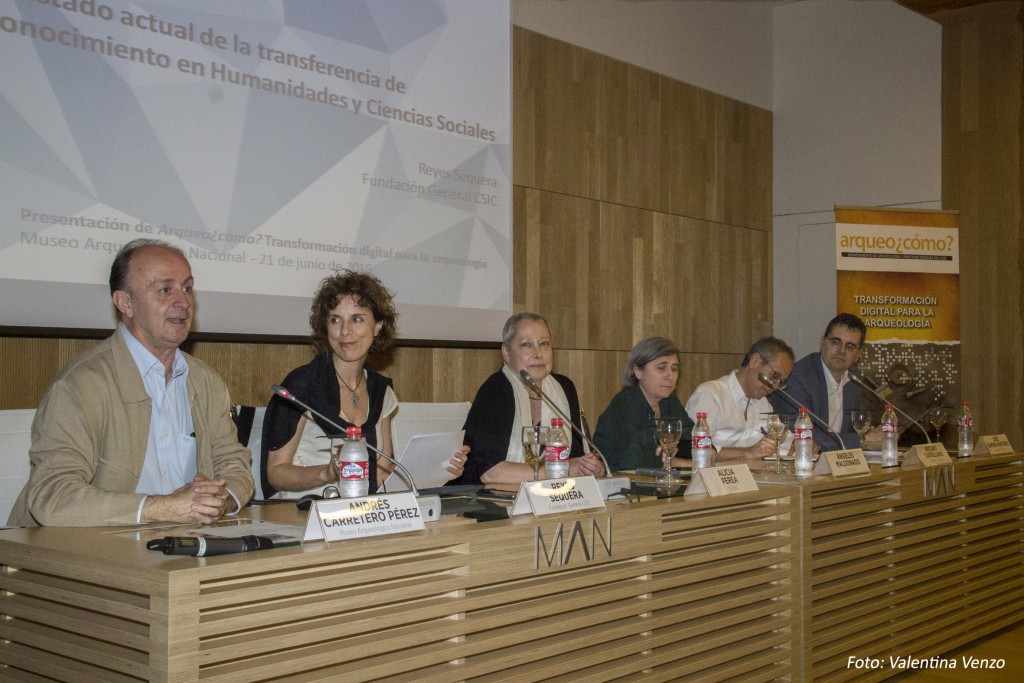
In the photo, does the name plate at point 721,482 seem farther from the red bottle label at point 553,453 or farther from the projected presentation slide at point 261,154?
the projected presentation slide at point 261,154

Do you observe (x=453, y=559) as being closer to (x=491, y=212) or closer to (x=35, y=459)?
(x=35, y=459)

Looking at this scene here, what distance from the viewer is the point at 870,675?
10.0ft

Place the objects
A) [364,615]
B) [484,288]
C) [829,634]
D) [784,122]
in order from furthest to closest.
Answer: [784,122], [484,288], [829,634], [364,615]

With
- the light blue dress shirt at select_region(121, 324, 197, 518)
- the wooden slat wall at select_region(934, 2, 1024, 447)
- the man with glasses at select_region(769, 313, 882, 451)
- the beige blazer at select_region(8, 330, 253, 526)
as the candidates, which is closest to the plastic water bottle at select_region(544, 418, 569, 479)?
the beige blazer at select_region(8, 330, 253, 526)

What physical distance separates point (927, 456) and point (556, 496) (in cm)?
196

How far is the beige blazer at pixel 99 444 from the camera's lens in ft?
6.45

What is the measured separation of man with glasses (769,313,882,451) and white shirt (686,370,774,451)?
22.1 inches

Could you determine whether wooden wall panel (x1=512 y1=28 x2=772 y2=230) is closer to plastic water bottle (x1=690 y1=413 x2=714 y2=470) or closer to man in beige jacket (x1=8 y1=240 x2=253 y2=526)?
plastic water bottle (x1=690 y1=413 x2=714 y2=470)

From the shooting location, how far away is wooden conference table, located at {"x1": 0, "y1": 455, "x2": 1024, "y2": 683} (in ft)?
5.21

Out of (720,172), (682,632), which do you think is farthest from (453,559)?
(720,172)

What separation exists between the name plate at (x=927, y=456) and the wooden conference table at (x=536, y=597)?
8cm

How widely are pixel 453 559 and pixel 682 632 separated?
0.78 m

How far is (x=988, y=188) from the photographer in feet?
19.1

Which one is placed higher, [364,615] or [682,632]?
[364,615]
